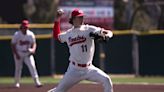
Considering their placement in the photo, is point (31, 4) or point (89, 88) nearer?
point (89, 88)

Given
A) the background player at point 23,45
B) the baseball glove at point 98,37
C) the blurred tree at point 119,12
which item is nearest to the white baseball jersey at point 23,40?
the background player at point 23,45

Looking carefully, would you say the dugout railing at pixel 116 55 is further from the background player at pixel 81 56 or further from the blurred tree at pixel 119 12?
the blurred tree at pixel 119 12

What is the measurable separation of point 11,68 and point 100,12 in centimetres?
1146

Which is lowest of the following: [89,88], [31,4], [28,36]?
[31,4]

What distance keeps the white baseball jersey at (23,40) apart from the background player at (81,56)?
7.46m

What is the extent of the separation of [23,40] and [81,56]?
7812 millimetres

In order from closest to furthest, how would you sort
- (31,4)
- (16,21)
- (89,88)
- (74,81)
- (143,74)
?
1. (74,81)
2. (89,88)
3. (143,74)
4. (16,21)
5. (31,4)

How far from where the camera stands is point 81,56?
12531 millimetres

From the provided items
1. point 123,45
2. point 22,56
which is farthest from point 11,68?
point 22,56

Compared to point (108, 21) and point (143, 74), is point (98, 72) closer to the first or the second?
point (143, 74)

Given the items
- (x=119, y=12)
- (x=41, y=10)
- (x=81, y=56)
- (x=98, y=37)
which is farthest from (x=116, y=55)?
(x=41, y=10)

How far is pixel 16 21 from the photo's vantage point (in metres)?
43.3

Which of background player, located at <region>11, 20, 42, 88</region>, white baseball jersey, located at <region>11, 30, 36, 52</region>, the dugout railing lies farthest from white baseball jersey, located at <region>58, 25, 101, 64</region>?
the dugout railing

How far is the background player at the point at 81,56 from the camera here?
12.4 m
